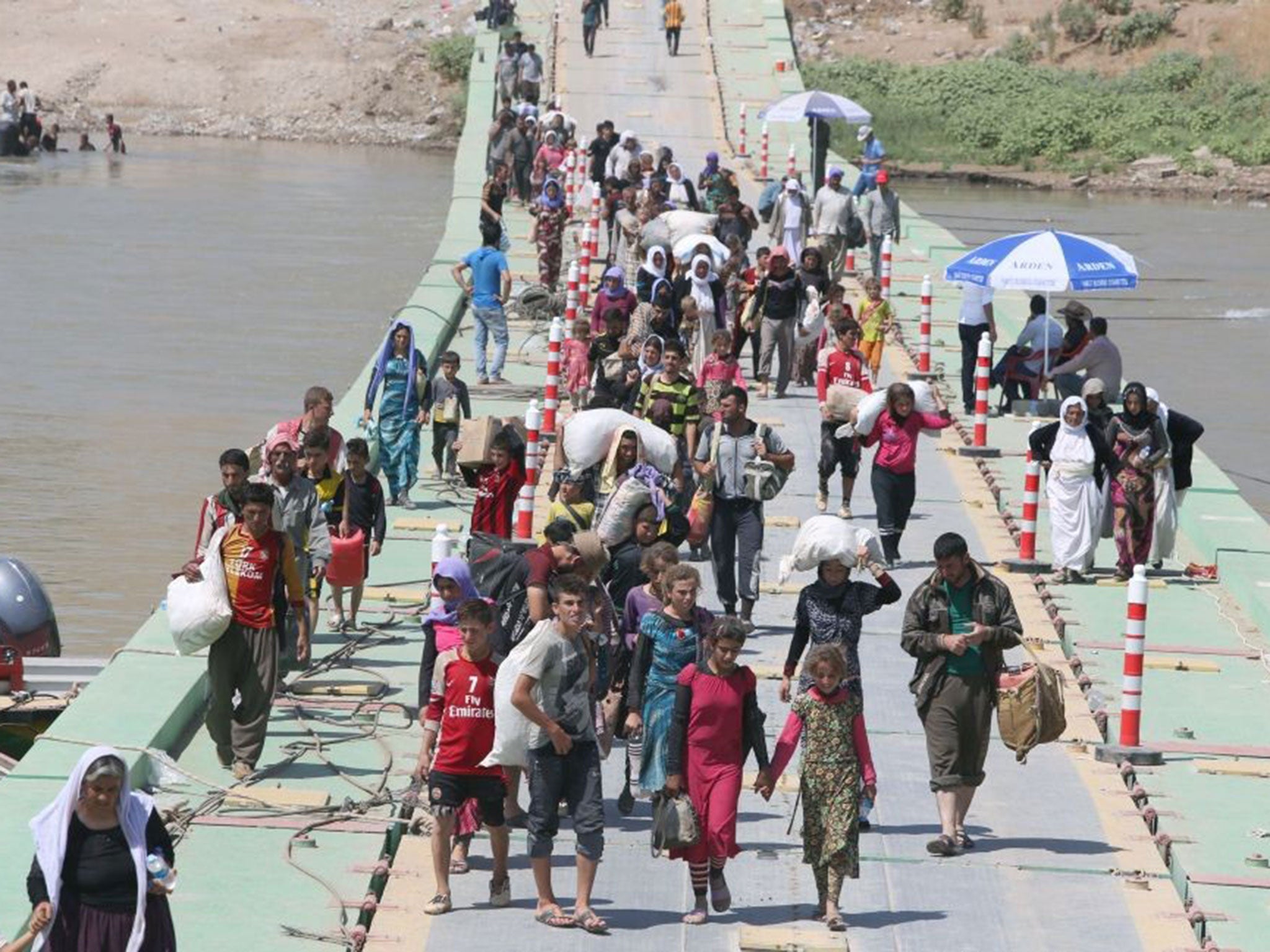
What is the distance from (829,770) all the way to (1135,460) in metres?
7.83

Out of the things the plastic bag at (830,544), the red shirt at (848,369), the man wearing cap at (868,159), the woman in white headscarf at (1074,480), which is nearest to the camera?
the plastic bag at (830,544)

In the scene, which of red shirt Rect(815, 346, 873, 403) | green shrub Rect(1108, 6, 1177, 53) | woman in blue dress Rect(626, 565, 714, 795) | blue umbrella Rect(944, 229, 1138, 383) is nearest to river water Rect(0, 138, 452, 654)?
red shirt Rect(815, 346, 873, 403)

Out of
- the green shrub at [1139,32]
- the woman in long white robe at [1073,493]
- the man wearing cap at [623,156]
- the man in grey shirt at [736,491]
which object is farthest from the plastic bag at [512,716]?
the green shrub at [1139,32]

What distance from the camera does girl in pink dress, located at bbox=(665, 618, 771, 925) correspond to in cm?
1201

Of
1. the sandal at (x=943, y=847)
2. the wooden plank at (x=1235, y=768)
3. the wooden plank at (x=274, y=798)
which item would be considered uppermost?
the sandal at (x=943, y=847)

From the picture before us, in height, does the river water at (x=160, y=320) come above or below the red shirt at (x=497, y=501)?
below

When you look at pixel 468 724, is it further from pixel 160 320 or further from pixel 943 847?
pixel 160 320

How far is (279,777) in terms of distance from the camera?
47.5 ft

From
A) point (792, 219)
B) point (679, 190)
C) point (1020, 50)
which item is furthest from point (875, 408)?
point (1020, 50)

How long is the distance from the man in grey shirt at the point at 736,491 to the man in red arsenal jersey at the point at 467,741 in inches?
198

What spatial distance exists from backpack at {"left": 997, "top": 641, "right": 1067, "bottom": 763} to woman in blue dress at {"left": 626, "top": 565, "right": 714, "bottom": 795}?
1.62 m

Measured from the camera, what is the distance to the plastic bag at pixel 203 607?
45.3 feet

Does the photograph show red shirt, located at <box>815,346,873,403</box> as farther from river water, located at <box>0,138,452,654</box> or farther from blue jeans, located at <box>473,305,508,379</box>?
river water, located at <box>0,138,452,654</box>

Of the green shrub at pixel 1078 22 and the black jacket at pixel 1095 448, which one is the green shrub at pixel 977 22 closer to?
the green shrub at pixel 1078 22
